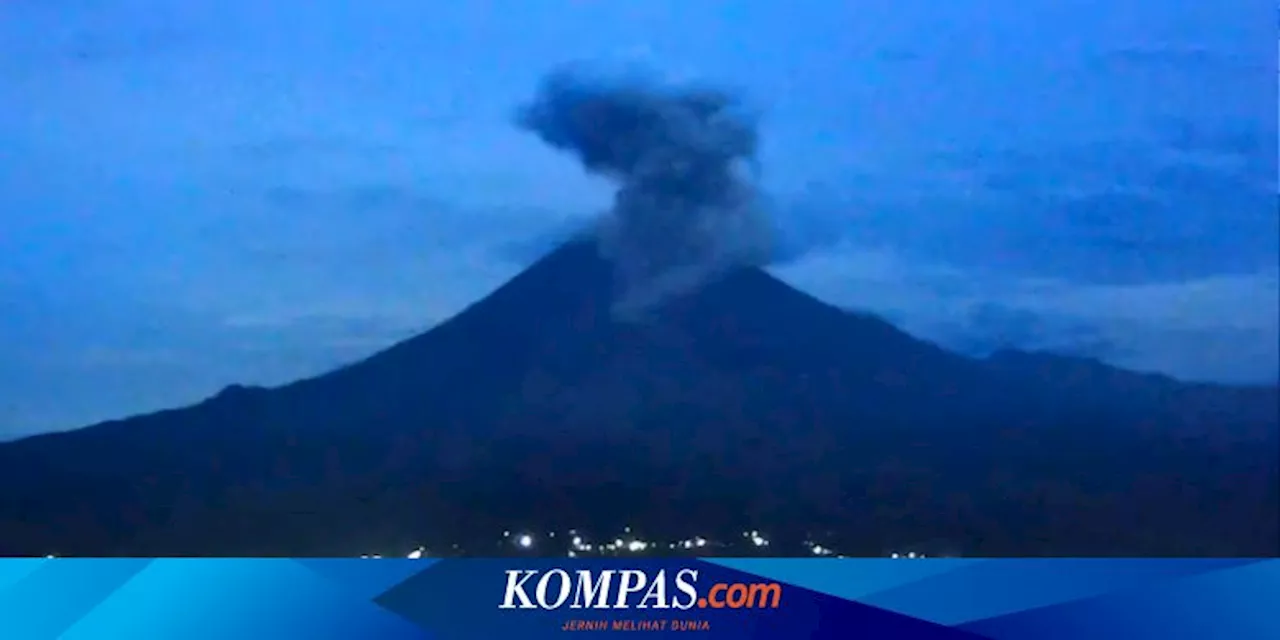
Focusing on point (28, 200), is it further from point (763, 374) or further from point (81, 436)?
point (763, 374)

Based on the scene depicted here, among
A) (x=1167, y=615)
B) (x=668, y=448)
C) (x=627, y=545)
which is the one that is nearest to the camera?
(x=1167, y=615)

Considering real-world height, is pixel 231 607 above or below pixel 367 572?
below

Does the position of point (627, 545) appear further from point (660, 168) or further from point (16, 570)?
point (16, 570)

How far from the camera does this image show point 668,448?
A: 12.0 ft

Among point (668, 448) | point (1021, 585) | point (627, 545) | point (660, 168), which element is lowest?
point (1021, 585)

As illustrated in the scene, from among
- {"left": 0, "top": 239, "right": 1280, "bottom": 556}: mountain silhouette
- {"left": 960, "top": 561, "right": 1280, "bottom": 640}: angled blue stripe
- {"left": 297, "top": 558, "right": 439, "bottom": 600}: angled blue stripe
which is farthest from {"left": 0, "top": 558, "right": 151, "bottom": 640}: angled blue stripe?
{"left": 960, "top": 561, "right": 1280, "bottom": 640}: angled blue stripe

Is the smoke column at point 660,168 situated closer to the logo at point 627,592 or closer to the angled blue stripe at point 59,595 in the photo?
the logo at point 627,592

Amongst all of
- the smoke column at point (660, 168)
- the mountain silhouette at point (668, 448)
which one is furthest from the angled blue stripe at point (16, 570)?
the smoke column at point (660, 168)

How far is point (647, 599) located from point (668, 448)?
3.03 ft

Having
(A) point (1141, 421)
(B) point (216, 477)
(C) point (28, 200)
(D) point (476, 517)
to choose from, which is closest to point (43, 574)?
(B) point (216, 477)

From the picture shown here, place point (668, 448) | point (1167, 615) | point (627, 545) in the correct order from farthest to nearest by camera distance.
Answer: point (668, 448) < point (627, 545) < point (1167, 615)

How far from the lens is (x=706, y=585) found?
279 cm

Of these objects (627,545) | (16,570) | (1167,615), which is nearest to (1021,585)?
(1167,615)

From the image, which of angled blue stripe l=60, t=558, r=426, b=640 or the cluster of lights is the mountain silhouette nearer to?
the cluster of lights
